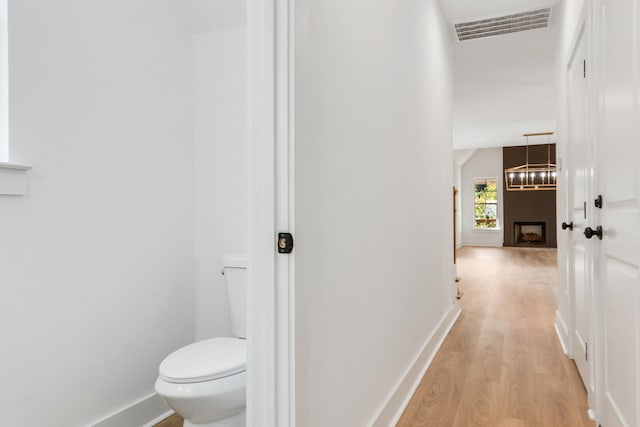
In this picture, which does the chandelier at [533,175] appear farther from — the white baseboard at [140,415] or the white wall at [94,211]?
the white baseboard at [140,415]

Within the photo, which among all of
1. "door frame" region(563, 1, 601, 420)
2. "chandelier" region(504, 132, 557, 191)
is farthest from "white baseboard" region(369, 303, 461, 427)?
"chandelier" region(504, 132, 557, 191)

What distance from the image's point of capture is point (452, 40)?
4090mm

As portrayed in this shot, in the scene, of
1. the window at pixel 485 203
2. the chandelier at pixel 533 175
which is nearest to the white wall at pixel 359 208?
the chandelier at pixel 533 175

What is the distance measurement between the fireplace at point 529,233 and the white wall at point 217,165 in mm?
11111

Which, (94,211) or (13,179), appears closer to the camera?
(13,179)

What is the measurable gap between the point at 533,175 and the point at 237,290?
9.79 metres

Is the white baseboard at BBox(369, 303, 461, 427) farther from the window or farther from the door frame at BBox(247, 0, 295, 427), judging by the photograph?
the window

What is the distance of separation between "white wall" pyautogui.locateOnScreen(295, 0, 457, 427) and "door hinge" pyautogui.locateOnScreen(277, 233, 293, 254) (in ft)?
0.11

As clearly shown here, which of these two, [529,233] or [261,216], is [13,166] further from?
[529,233]

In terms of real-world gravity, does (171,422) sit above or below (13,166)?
below

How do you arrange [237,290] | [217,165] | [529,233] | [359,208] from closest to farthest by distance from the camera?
[359,208] → [237,290] → [217,165] → [529,233]

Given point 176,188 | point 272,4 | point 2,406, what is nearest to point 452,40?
point 176,188

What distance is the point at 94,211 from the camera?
189cm

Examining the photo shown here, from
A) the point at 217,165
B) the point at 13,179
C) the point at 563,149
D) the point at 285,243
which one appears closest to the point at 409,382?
the point at 285,243
